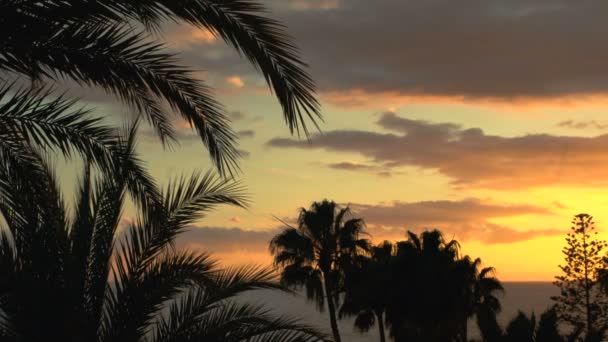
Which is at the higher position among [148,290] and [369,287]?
[369,287]

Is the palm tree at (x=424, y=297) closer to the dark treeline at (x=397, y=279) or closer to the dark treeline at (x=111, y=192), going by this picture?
the dark treeline at (x=397, y=279)

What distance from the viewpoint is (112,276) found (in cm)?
910

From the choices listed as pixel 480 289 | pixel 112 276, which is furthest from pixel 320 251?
pixel 112 276

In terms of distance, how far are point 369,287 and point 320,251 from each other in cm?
448

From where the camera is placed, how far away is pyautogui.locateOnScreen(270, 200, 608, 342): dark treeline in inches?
1494

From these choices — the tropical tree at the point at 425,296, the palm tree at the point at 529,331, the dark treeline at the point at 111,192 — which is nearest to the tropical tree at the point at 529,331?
the palm tree at the point at 529,331

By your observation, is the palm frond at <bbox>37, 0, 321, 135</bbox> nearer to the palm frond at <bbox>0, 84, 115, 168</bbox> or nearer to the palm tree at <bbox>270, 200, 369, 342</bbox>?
the palm frond at <bbox>0, 84, 115, 168</bbox>

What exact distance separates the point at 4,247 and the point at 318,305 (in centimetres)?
3405

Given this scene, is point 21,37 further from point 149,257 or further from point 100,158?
point 149,257

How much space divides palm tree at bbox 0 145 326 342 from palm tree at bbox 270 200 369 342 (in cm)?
3284

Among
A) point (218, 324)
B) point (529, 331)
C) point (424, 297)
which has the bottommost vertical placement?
point (218, 324)

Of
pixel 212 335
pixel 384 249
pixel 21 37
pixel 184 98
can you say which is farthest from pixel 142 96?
pixel 384 249

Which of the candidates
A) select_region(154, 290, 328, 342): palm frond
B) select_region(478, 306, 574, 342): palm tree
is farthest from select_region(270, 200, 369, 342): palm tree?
select_region(154, 290, 328, 342): palm frond

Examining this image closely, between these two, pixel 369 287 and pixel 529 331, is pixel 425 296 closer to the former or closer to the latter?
pixel 369 287
